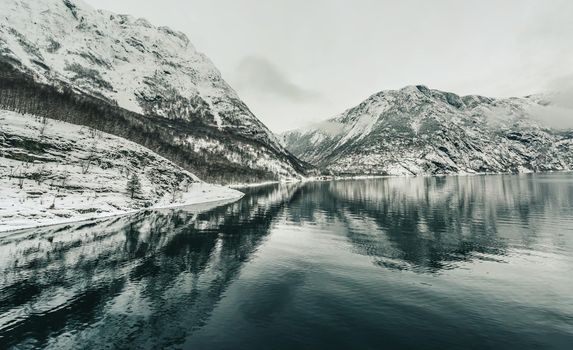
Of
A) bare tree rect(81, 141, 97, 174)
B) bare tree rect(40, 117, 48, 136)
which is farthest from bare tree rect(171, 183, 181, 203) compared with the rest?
bare tree rect(40, 117, 48, 136)

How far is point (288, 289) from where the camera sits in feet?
136

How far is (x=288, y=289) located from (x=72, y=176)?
10124 cm

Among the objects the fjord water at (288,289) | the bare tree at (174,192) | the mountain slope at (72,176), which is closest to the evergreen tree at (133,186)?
the mountain slope at (72,176)

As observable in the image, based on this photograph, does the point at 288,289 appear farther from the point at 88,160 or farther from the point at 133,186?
the point at 88,160

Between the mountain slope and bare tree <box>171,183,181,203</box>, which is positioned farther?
bare tree <box>171,183,181,203</box>

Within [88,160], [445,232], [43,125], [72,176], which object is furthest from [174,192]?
[445,232]

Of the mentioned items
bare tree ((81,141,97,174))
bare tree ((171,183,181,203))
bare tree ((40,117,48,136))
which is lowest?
bare tree ((171,183,181,203))

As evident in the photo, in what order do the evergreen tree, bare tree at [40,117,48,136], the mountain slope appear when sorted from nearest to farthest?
the mountain slope, the evergreen tree, bare tree at [40,117,48,136]

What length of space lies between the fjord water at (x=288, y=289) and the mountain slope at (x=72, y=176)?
18.9 m

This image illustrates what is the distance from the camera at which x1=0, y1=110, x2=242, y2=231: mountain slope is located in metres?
88.6

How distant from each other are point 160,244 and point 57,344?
38776 millimetres

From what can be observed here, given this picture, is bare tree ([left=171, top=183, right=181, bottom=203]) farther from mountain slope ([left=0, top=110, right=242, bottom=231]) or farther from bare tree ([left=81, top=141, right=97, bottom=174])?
bare tree ([left=81, top=141, right=97, bottom=174])

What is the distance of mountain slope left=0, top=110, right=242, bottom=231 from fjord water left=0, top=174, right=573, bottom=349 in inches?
744

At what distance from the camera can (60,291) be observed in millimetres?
39750
